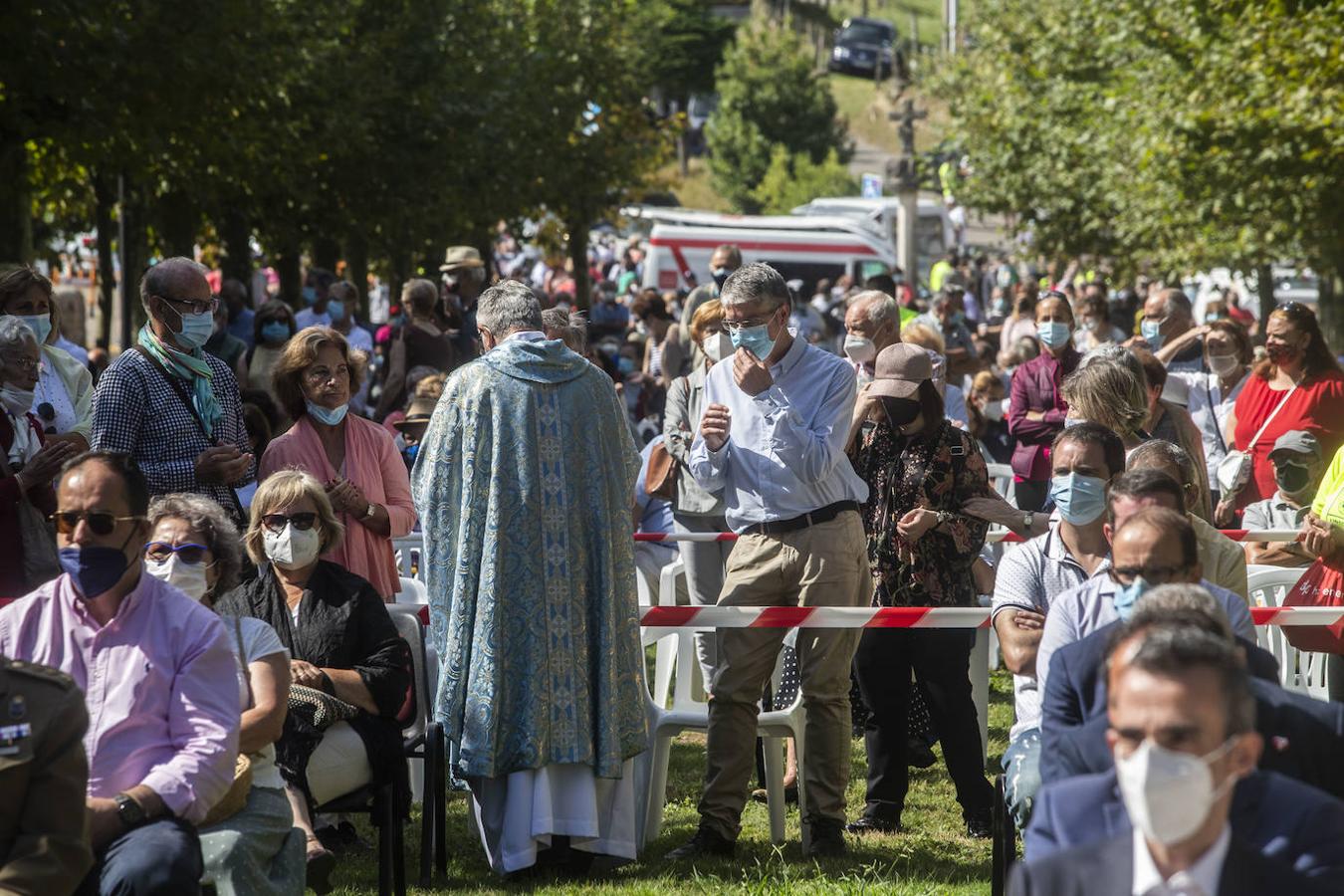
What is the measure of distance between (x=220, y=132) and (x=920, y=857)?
45.6ft

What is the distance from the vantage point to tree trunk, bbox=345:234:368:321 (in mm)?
26953

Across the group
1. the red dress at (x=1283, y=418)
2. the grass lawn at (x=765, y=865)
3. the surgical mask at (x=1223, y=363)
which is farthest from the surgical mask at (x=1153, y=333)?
the grass lawn at (x=765, y=865)

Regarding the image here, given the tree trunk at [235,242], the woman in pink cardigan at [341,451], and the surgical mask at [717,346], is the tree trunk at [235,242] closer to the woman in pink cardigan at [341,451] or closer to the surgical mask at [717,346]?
the surgical mask at [717,346]

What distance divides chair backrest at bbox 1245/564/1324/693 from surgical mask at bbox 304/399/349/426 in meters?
3.57

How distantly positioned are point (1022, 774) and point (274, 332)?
801 centimetres

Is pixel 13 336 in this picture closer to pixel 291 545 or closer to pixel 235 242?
pixel 291 545

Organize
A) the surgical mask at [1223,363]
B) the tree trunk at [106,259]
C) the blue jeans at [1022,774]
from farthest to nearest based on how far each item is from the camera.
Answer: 1. the tree trunk at [106,259]
2. the surgical mask at [1223,363]
3. the blue jeans at [1022,774]

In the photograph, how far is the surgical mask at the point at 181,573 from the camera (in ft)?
18.6

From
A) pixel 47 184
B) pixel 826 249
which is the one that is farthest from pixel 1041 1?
pixel 47 184

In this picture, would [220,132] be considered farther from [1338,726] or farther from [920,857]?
[1338,726]

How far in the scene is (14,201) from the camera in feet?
56.1

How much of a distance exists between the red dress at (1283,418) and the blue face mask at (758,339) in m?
3.79

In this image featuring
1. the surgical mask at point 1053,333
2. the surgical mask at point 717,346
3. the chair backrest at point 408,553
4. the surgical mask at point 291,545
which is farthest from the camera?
the surgical mask at point 1053,333

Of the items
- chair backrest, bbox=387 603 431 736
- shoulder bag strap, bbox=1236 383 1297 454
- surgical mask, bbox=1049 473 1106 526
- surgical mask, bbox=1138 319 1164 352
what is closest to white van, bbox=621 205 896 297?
surgical mask, bbox=1138 319 1164 352
